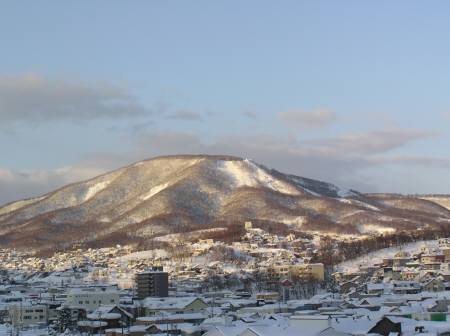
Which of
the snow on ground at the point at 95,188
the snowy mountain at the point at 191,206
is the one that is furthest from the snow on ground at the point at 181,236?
the snow on ground at the point at 95,188

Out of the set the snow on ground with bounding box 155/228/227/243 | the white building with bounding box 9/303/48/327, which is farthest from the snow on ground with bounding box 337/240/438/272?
the snow on ground with bounding box 155/228/227/243

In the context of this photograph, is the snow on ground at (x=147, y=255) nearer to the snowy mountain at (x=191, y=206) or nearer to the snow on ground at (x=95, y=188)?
the snowy mountain at (x=191, y=206)

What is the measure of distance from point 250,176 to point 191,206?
63.1 ft

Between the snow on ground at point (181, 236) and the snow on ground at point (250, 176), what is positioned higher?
the snow on ground at point (250, 176)

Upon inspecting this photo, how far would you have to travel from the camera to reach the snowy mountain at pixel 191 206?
109000 millimetres

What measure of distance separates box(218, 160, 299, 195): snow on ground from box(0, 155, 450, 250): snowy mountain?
0.56 ft

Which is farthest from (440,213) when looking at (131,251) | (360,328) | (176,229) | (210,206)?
(360,328)

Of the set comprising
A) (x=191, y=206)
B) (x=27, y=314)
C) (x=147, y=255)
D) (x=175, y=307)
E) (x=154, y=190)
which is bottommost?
(x=27, y=314)

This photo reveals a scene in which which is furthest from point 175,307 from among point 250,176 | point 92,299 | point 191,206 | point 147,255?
point 250,176

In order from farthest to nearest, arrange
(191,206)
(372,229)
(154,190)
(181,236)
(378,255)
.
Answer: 1. (154,190)
2. (191,206)
3. (372,229)
4. (181,236)
5. (378,255)

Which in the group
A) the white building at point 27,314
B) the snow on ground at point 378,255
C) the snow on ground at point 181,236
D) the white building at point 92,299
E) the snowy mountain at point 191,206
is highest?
the snowy mountain at point 191,206

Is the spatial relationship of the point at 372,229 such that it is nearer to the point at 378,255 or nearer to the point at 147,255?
the point at 147,255

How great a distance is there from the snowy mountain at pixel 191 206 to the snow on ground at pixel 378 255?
106 ft

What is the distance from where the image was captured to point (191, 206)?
12281 cm
